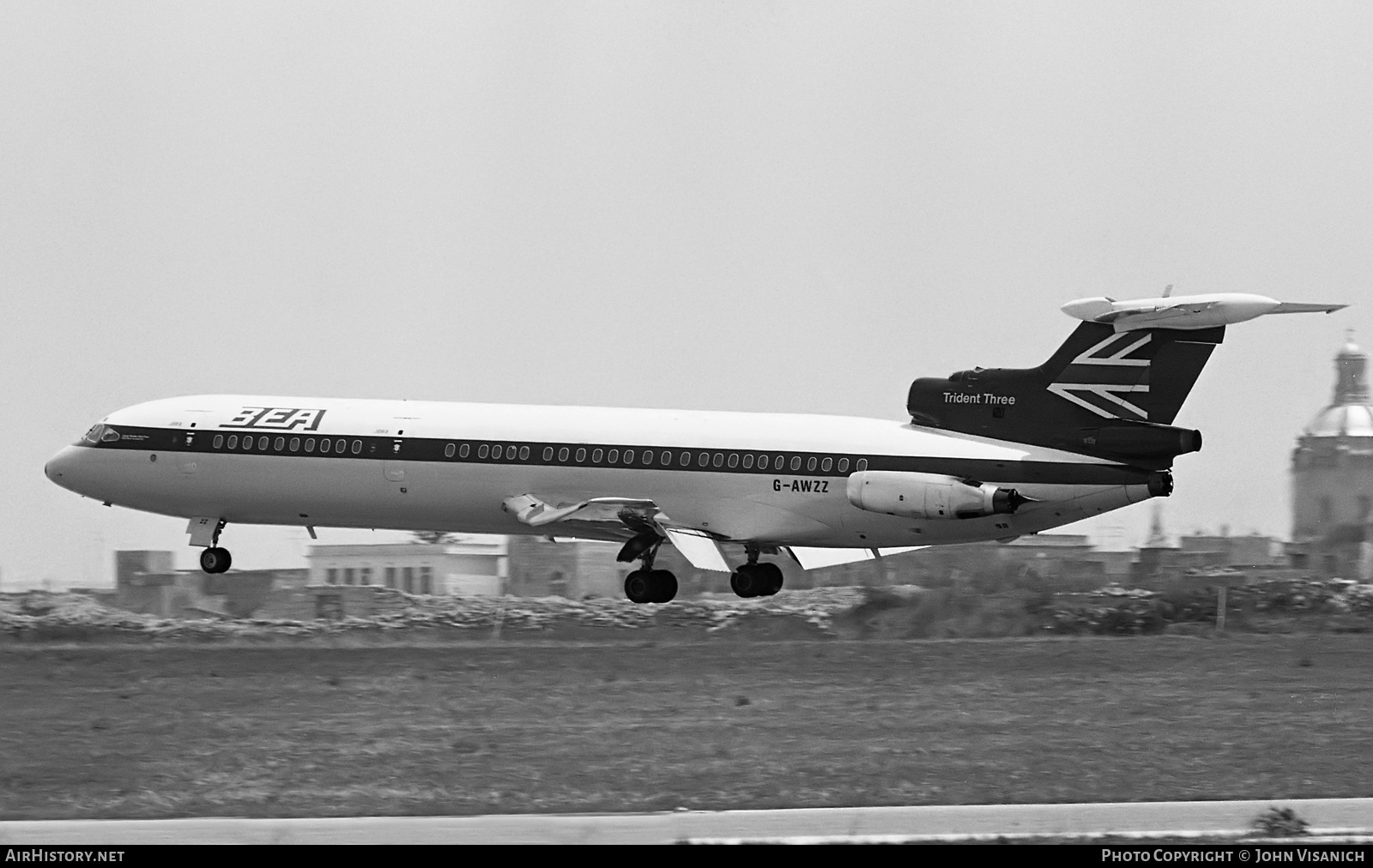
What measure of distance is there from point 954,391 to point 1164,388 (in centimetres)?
419

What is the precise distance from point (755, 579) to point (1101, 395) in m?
8.70

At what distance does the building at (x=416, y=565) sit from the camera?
5516 cm

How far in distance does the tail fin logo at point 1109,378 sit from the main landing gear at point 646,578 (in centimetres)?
937

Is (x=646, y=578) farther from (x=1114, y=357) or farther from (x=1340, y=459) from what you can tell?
(x=1340, y=459)

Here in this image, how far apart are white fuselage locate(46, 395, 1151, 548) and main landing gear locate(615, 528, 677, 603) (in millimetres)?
1116

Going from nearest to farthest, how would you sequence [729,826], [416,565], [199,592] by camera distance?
1. [729,826]
2. [199,592]
3. [416,565]

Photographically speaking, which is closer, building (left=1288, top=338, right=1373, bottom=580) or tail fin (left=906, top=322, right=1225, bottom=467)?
tail fin (left=906, top=322, right=1225, bottom=467)

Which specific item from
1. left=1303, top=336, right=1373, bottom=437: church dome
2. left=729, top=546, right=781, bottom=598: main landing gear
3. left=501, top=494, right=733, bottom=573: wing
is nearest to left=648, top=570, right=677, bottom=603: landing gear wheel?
left=729, top=546, right=781, bottom=598: main landing gear

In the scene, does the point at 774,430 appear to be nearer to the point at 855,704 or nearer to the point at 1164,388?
the point at 1164,388

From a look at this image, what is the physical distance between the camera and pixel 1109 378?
116ft

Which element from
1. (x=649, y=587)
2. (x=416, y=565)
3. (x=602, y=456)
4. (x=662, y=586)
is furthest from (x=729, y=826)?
(x=416, y=565)

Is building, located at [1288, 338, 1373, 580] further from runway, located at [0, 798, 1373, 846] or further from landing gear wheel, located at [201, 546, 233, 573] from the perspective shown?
runway, located at [0, 798, 1373, 846]

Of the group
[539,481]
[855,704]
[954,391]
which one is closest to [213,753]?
[855,704]

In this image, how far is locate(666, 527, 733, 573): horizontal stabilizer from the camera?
124 ft
